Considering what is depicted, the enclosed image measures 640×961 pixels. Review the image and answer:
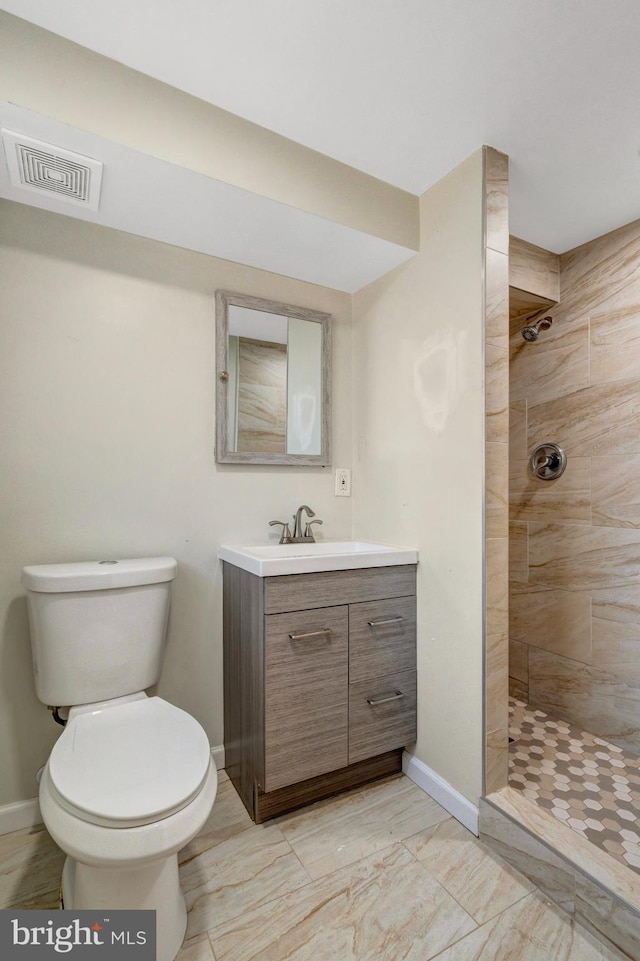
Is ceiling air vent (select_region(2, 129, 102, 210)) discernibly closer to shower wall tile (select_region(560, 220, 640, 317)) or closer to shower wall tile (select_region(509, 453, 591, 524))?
shower wall tile (select_region(560, 220, 640, 317))

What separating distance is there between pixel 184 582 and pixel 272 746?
Result: 678 millimetres

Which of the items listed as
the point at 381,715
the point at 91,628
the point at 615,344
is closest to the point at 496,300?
the point at 615,344

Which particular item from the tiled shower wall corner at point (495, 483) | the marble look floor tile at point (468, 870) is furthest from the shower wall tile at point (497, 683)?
the marble look floor tile at point (468, 870)

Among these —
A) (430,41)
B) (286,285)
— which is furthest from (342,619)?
(430,41)

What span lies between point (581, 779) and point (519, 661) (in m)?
0.75

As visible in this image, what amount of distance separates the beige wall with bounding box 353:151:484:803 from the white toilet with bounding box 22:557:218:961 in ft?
2.84

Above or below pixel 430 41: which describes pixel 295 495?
below

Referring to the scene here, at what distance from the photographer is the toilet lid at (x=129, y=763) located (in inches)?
36.6

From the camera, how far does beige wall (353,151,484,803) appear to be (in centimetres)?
148

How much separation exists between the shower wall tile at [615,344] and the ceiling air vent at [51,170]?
2070 mm

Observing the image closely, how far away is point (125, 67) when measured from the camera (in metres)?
1.25

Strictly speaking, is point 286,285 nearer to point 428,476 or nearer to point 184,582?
point 428,476

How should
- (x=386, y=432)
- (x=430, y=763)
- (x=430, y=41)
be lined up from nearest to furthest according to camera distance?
(x=430, y=41) < (x=430, y=763) < (x=386, y=432)

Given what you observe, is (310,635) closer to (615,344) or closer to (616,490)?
(616,490)
